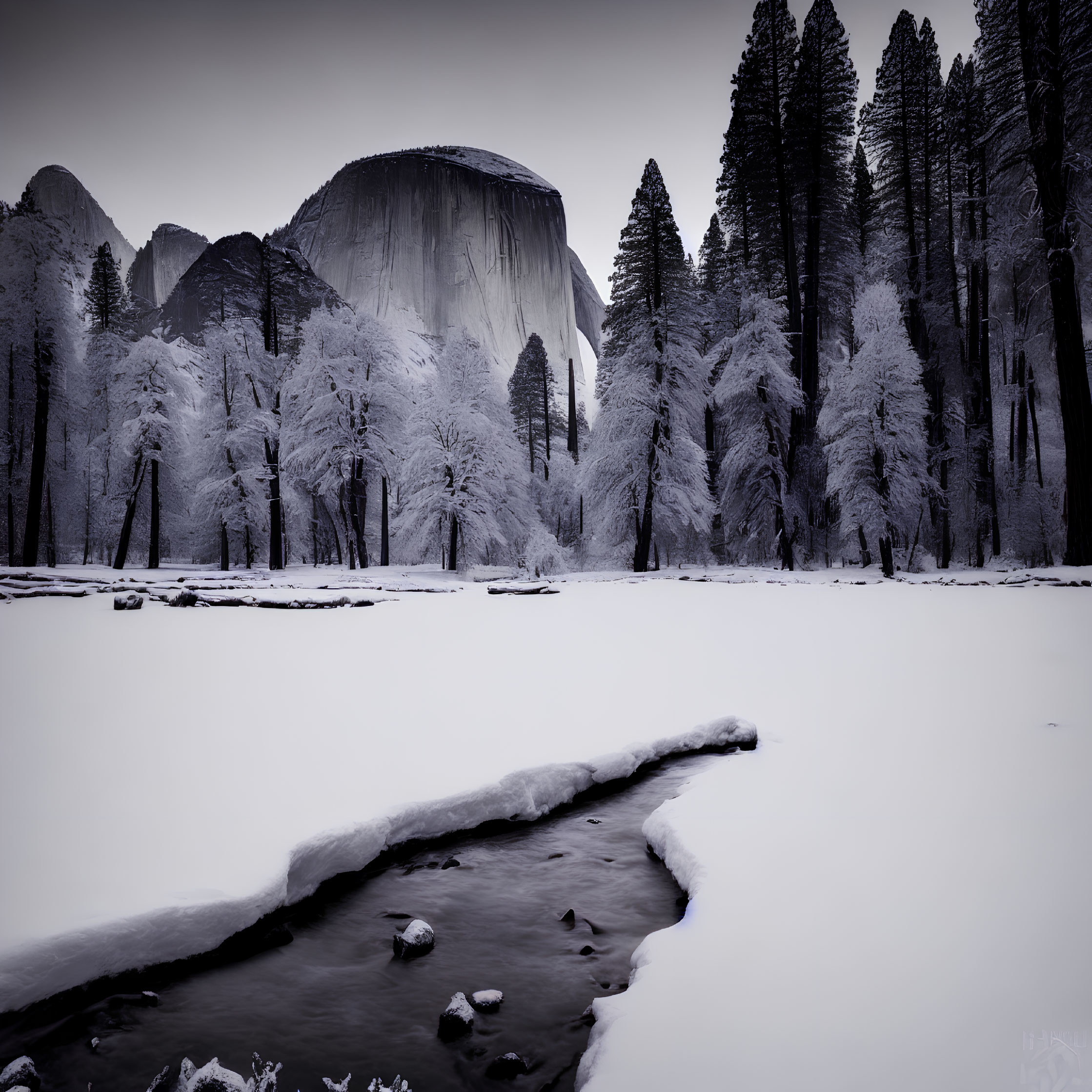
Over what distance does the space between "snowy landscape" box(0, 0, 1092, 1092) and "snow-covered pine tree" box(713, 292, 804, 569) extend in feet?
0.62

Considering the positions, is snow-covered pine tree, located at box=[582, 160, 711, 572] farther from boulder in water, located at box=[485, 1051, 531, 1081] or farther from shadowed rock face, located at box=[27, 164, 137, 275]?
shadowed rock face, located at box=[27, 164, 137, 275]

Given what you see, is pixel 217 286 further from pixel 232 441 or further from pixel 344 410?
pixel 344 410

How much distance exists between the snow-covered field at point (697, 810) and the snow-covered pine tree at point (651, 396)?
13.9 meters

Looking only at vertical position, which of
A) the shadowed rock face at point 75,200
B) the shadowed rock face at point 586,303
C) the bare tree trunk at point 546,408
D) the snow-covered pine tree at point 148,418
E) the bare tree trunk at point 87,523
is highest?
the shadowed rock face at point 75,200

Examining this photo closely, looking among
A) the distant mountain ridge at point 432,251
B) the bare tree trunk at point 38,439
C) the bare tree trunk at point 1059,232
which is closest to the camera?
the bare tree trunk at point 1059,232

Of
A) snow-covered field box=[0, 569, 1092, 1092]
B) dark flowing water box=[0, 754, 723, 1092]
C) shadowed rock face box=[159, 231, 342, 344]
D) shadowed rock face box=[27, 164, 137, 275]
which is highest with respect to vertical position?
shadowed rock face box=[27, 164, 137, 275]

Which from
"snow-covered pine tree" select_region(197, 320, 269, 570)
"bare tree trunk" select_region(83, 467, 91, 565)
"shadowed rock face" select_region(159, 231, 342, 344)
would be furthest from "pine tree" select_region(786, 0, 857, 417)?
"shadowed rock face" select_region(159, 231, 342, 344)

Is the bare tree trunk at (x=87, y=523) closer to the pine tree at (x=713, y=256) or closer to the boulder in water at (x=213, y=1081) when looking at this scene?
the pine tree at (x=713, y=256)

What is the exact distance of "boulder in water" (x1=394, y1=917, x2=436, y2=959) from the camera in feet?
8.31

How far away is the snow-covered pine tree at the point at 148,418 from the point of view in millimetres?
25266

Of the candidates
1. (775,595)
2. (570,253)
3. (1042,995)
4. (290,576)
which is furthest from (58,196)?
(1042,995)

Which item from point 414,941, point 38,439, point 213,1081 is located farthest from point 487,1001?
point 38,439

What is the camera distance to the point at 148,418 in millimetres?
25031

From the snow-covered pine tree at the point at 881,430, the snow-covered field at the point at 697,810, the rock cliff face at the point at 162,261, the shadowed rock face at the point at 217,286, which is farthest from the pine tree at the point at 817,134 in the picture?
the rock cliff face at the point at 162,261
